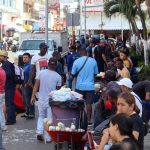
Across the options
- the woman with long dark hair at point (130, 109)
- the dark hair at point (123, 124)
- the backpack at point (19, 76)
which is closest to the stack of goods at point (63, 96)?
the woman with long dark hair at point (130, 109)

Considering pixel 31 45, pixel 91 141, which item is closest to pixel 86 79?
pixel 91 141

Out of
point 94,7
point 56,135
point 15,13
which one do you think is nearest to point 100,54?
point 56,135

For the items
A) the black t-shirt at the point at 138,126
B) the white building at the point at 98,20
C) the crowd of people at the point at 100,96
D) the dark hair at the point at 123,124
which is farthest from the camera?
the white building at the point at 98,20

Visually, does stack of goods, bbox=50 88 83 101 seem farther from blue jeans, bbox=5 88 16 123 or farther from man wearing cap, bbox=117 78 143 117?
blue jeans, bbox=5 88 16 123

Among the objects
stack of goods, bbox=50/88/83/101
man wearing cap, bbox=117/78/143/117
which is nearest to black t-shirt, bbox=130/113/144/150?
man wearing cap, bbox=117/78/143/117

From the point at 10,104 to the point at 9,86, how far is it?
0.45 meters

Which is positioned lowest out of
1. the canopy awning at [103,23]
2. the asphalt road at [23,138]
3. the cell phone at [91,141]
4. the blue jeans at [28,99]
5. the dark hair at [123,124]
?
the asphalt road at [23,138]

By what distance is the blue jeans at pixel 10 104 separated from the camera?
13.4 metres

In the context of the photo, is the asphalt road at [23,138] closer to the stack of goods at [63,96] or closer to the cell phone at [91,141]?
the stack of goods at [63,96]

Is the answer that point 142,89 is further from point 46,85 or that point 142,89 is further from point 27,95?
point 27,95

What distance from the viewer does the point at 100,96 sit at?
31.4ft

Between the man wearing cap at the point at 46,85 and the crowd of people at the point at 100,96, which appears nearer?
the crowd of people at the point at 100,96

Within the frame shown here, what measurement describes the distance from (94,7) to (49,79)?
173 feet

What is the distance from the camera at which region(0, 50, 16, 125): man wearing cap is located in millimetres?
13070
